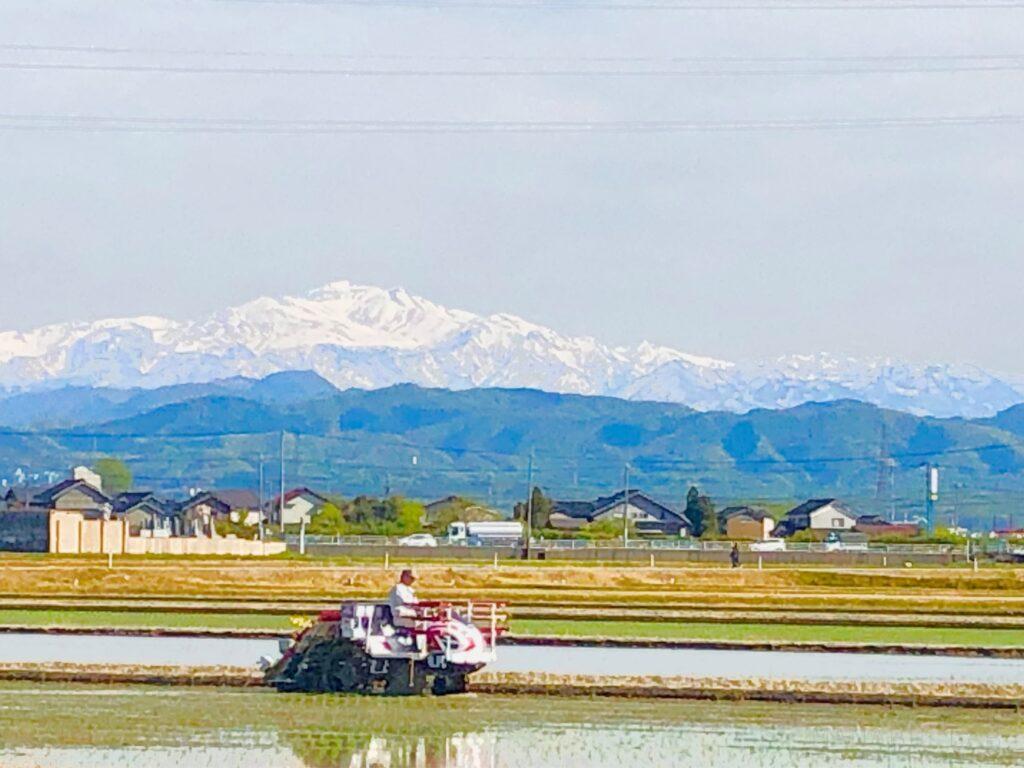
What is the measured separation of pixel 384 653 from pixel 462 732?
4.03 meters

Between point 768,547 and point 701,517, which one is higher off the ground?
point 701,517

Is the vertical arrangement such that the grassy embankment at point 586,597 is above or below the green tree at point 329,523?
below

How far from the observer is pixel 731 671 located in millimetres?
31531

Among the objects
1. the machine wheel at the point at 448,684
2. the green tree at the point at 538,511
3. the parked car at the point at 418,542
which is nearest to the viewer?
the machine wheel at the point at 448,684

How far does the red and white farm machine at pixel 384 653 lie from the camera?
2778 cm

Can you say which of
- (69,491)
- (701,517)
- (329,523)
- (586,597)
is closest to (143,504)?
(69,491)

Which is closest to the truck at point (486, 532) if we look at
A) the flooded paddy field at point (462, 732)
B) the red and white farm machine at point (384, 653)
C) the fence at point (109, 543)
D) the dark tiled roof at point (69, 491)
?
the fence at point (109, 543)

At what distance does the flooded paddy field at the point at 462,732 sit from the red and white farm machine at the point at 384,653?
0.47 meters

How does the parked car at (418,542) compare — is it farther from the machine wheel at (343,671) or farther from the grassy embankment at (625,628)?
the machine wheel at (343,671)

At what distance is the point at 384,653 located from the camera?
91.6ft

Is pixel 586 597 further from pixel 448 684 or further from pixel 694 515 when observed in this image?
pixel 694 515

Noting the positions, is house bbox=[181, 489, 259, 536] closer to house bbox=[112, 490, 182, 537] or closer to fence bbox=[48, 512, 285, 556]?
house bbox=[112, 490, 182, 537]

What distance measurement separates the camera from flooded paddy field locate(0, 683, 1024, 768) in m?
21.9

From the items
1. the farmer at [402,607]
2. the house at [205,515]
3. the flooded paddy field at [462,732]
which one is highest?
the house at [205,515]
